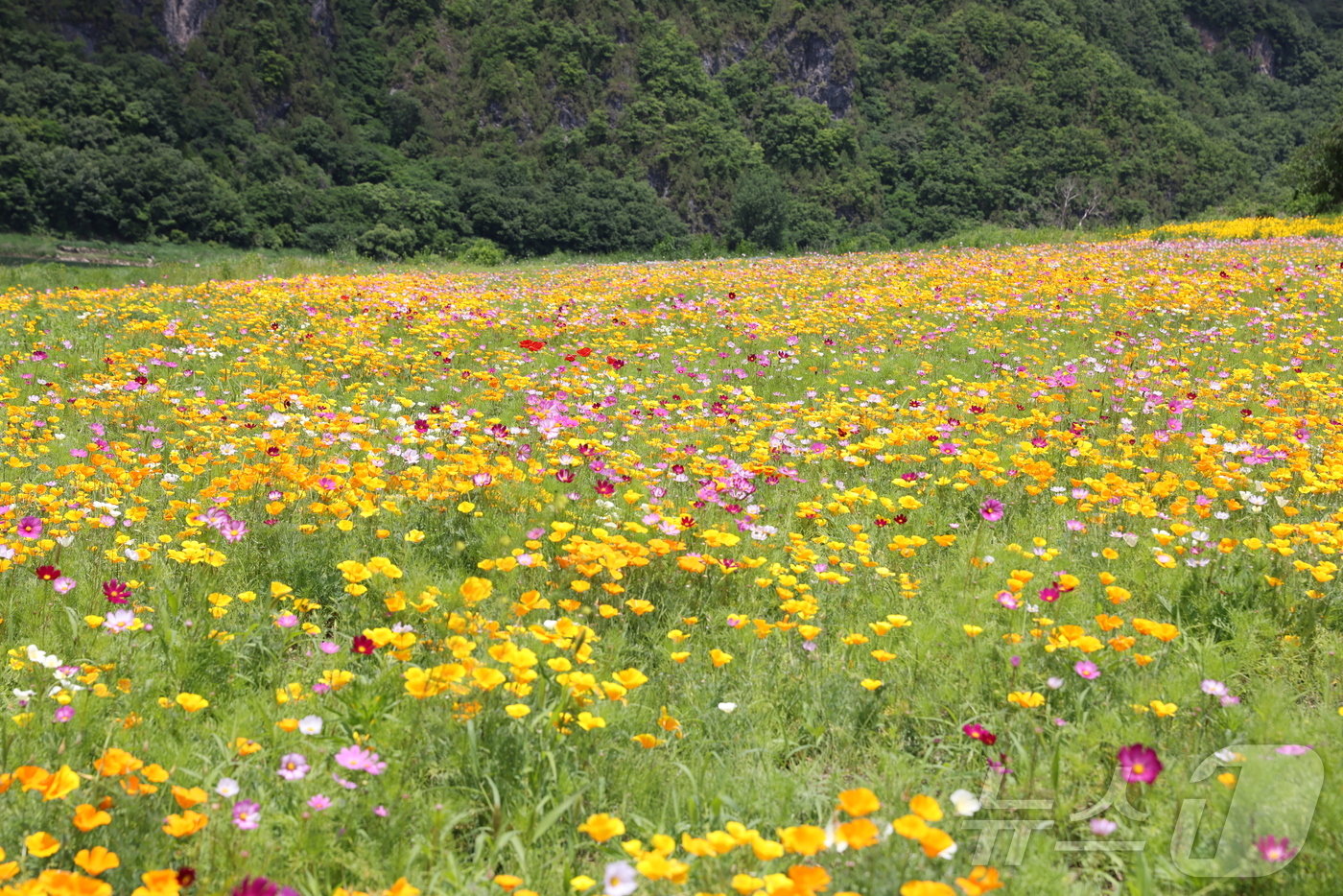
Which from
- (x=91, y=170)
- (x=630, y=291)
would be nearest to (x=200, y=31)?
(x=91, y=170)

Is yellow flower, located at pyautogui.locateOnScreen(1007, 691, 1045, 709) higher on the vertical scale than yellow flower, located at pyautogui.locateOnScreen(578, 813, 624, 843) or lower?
lower

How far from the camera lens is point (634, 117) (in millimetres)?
128375

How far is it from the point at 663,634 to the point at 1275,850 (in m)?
1.98

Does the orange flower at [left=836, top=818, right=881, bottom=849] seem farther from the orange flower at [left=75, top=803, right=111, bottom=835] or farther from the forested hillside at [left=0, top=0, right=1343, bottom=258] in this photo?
the forested hillside at [left=0, top=0, right=1343, bottom=258]

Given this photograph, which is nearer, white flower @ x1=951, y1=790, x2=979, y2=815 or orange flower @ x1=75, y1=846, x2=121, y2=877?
orange flower @ x1=75, y1=846, x2=121, y2=877

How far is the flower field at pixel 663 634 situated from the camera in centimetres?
196

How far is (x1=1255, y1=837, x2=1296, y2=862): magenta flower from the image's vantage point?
182 centimetres

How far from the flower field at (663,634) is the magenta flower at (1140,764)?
11 millimetres

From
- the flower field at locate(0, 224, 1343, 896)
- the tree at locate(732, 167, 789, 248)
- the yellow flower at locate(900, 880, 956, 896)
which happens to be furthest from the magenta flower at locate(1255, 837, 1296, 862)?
the tree at locate(732, 167, 789, 248)

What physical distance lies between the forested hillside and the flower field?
67751 millimetres

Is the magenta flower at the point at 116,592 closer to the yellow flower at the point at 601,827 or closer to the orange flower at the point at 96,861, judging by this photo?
the orange flower at the point at 96,861

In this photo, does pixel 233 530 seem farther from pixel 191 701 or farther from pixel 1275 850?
pixel 1275 850

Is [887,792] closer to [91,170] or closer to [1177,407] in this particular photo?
[1177,407]

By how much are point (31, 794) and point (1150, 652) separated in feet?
11.2
